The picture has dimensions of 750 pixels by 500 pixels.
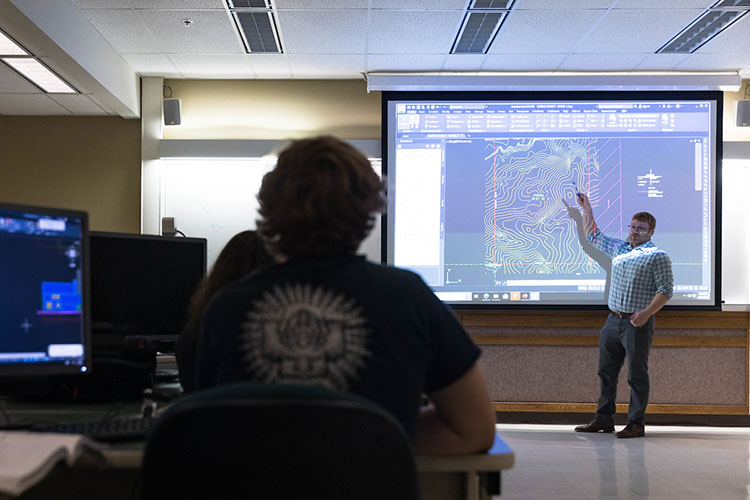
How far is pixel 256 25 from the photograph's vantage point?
4.91 metres

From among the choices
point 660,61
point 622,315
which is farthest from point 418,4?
point 622,315

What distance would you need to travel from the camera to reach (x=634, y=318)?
4.85 meters

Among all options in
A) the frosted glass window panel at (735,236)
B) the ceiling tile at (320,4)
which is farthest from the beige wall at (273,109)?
the frosted glass window panel at (735,236)

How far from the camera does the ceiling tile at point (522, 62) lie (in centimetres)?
553

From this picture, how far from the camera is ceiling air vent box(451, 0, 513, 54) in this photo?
453 cm


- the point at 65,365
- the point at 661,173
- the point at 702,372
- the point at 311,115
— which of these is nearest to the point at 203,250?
the point at 65,365

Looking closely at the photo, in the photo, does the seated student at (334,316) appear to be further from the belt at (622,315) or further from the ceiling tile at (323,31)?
the belt at (622,315)

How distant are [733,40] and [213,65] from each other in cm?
391

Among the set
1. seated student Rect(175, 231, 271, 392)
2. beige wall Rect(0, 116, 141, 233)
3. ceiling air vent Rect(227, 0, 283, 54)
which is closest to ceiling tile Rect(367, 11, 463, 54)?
ceiling air vent Rect(227, 0, 283, 54)

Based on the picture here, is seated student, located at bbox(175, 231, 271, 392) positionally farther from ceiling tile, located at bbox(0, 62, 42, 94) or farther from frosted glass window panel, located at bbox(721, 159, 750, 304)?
frosted glass window panel, located at bbox(721, 159, 750, 304)

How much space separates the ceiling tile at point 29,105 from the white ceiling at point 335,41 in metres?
0.01

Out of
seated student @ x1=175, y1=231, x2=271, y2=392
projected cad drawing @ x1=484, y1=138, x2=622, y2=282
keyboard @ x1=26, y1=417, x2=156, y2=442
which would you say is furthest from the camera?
projected cad drawing @ x1=484, y1=138, x2=622, y2=282

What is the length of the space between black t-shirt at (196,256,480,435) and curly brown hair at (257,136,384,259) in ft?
0.11

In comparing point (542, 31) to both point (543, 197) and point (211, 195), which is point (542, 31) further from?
point (211, 195)
